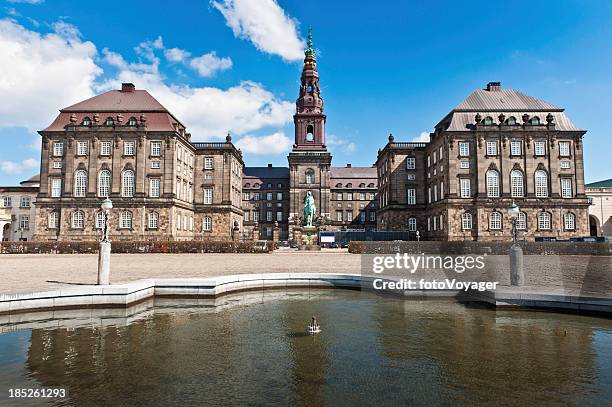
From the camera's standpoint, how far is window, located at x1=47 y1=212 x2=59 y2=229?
178 ft

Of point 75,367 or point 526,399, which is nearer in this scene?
point 526,399

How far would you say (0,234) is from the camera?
56.8 metres

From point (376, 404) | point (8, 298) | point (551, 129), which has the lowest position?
point (376, 404)

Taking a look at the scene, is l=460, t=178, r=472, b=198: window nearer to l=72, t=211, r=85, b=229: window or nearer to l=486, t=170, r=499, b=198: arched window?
l=486, t=170, r=499, b=198: arched window

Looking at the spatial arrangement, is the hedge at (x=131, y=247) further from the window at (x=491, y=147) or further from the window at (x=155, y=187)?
the window at (x=491, y=147)

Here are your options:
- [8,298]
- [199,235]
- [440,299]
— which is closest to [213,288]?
[8,298]

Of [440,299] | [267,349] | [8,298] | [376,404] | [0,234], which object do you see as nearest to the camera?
[376,404]

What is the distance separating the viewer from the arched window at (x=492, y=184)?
52.5 m

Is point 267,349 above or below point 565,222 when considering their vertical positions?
below

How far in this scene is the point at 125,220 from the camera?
177 feet

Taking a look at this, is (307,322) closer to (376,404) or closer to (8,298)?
(376,404)

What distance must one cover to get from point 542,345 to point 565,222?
52.5 m

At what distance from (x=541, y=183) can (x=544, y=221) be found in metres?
5.49

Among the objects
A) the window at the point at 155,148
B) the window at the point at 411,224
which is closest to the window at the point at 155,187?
the window at the point at 155,148
